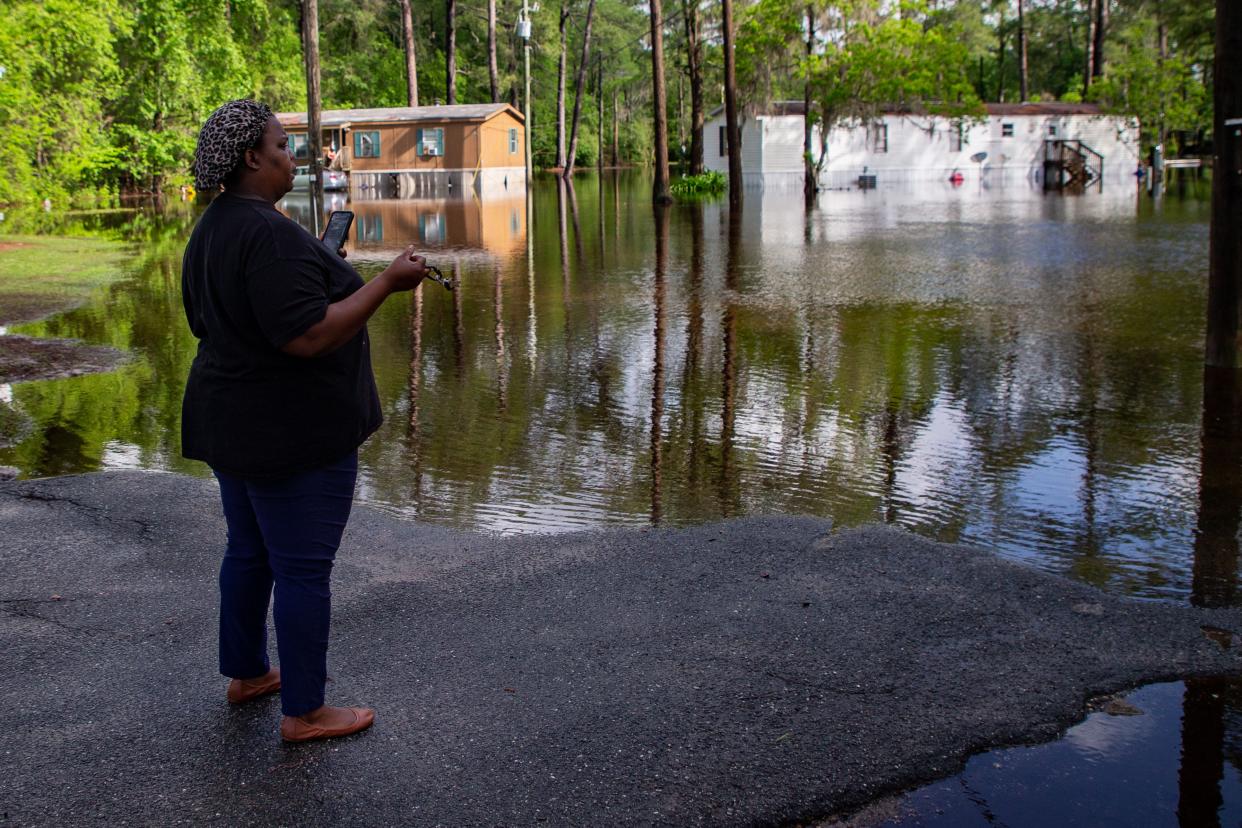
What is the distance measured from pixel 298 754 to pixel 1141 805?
251 cm

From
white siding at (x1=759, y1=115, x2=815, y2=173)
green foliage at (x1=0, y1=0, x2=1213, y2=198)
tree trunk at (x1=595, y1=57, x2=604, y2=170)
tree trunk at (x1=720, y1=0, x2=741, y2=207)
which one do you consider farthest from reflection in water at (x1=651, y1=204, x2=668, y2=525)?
tree trunk at (x1=595, y1=57, x2=604, y2=170)

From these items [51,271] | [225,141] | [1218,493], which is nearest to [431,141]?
[51,271]

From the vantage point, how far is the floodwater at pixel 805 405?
650 cm

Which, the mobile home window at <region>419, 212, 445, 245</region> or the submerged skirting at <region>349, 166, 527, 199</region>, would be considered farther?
the submerged skirting at <region>349, 166, 527, 199</region>

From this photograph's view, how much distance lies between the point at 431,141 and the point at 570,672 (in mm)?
48023

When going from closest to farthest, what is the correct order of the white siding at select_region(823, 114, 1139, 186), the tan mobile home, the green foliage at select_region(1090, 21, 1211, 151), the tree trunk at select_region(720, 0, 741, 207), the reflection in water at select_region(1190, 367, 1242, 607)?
1. the reflection in water at select_region(1190, 367, 1242, 607)
2. the tree trunk at select_region(720, 0, 741, 207)
3. the tan mobile home
4. the green foliage at select_region(1090, 21, 1211, 151)
5. the white siding at select_region(823, 114, 1139, 186)

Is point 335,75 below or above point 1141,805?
above

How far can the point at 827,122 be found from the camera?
45812 millimetres

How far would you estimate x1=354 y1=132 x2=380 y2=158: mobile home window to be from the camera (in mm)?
50688

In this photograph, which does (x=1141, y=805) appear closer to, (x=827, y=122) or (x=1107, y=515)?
(x=1107, y=515)

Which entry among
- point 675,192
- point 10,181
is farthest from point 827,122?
point 10,181

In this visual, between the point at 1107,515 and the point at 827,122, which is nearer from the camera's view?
the point at 1107,515

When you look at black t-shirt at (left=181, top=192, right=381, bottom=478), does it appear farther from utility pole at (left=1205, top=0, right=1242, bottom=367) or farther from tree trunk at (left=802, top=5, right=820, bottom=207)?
tree trunk at (left=802, top=5, right=820, bottom=207)

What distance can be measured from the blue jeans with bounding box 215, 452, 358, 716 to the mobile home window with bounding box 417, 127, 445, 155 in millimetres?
Answer: 47839
